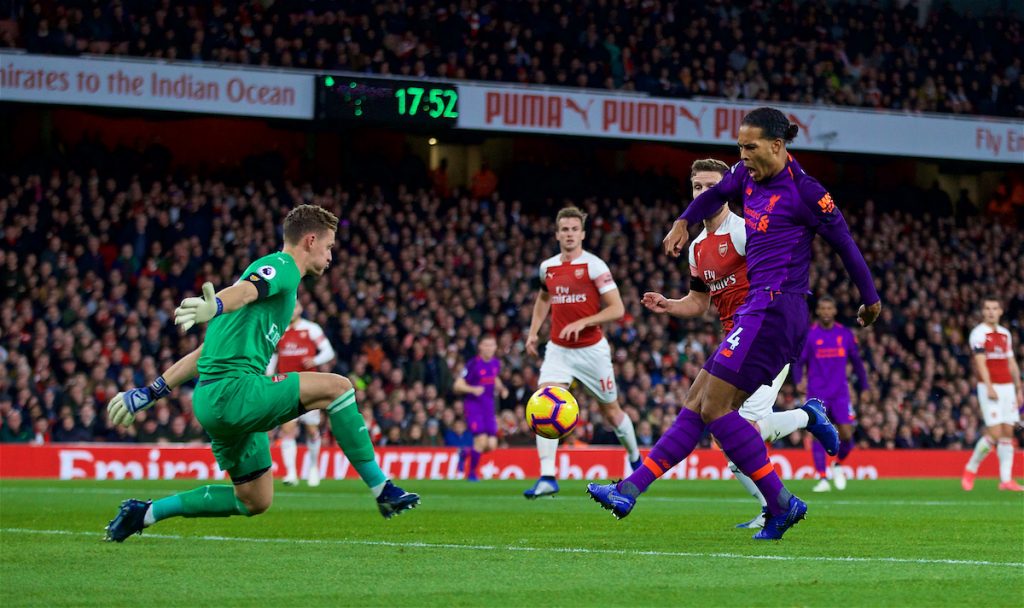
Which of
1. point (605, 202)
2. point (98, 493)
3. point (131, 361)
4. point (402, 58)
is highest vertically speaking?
point (402, 58)

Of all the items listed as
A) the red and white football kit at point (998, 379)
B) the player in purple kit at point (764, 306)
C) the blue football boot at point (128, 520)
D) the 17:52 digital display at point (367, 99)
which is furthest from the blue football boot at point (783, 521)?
the 17:52 digital display at point (367, 99)

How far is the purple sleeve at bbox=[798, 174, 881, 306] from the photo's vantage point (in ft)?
26.6

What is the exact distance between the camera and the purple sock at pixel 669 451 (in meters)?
8.37

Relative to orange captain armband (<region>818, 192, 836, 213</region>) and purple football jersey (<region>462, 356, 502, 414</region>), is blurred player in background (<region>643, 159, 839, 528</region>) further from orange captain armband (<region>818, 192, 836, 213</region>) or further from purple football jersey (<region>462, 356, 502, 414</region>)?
purple football jersey (<region>462, 356, 502, 414</region>)

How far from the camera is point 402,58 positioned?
2670 cm

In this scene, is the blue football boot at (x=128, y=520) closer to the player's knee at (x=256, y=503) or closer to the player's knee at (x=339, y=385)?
the player's knee at (x=256, y=503)

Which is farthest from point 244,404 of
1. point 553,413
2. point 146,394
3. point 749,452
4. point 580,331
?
point 580,331

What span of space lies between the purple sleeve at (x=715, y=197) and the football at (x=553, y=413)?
3.73 metres

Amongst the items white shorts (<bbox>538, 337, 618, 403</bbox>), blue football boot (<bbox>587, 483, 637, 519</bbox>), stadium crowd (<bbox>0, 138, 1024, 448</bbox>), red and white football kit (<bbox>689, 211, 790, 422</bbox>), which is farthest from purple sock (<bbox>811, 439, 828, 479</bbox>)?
blue football boot (<bbox>587, 483, 637, 519</bbox>)

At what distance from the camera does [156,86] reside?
24234 millimetres

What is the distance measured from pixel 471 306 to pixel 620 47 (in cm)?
690

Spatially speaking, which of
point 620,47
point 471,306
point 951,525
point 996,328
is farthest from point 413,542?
point 620,47

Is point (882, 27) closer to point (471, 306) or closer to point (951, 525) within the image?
point (471, 306)

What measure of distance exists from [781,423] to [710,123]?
56.6ft
